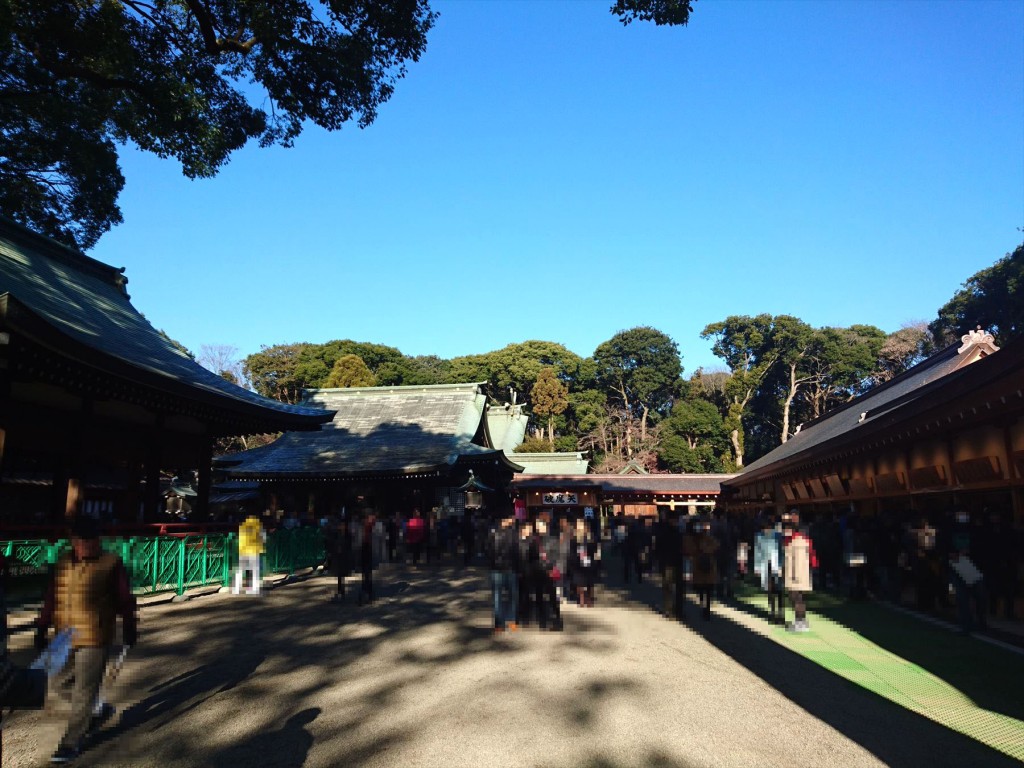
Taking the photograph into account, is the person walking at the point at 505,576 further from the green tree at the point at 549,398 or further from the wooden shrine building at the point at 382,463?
the green tree at the point at 549,398

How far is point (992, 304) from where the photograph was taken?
38.5 meters

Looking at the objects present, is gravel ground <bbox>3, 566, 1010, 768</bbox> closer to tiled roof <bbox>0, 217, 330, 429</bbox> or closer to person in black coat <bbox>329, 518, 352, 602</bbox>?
person in black coat <bbox>329, 518, 352, 602</bbox>

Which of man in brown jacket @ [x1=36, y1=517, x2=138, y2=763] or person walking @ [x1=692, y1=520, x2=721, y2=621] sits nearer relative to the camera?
man in brown jacket @ [x1=36, y1=517, x2=138, y2=763]

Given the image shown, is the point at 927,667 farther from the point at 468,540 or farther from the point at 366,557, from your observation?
the point at 468,540

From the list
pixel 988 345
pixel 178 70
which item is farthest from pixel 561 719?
pixel 988 345

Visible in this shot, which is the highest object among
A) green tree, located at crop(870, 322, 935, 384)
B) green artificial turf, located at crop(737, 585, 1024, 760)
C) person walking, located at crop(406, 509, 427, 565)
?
green tree, located at crop(870, 322, 935, 384)

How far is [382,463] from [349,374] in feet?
82.9

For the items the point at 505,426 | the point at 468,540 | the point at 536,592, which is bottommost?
the point at 536,592

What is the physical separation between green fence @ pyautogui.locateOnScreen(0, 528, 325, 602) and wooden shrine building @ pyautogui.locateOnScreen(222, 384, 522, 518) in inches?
305

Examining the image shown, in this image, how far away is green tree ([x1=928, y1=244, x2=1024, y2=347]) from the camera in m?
35.6

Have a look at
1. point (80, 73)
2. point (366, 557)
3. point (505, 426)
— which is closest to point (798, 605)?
point (366, 557)

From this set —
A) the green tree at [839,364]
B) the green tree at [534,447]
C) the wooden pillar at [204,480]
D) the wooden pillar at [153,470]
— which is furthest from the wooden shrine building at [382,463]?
the green tree at [839,364]

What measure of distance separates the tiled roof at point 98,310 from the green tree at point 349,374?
1082 inches

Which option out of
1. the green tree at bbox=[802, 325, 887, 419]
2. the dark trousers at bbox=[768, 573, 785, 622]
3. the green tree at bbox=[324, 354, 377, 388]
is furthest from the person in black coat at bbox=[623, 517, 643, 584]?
the green tree at bbox=[802, 325, 887, 419]
